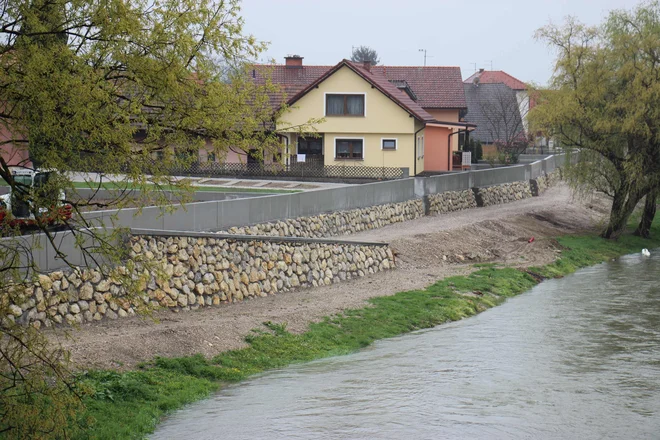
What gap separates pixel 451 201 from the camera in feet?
138

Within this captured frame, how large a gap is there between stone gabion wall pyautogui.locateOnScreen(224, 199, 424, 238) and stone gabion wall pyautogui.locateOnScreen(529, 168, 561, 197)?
15.6 metres

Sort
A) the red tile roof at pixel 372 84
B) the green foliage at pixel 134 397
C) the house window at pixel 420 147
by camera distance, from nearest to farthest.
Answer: the green foliage at pixel 134 397
the red tile roof at pixel 372 84
the house window at pixel 420 147

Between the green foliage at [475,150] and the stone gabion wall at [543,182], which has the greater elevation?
the green foliage at [475,150]

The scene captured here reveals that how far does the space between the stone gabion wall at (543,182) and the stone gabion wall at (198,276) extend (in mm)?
27184

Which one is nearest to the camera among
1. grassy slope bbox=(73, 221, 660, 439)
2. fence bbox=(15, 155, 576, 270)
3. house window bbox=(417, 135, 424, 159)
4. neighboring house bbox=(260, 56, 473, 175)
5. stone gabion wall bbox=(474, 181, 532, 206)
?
grassy slope bbox=(73, 221, 660, 439)

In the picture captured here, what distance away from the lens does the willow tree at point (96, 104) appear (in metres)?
8.58

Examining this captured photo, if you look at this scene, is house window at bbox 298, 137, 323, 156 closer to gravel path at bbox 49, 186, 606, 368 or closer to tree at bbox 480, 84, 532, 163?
gravel path at bbox 49, 186, 606, 368

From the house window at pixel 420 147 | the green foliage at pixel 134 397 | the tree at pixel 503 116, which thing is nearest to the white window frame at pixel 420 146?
the house window at pixel 420 147

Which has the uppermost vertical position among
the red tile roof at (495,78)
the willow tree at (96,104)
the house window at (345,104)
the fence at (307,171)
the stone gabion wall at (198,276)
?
the red tile roof at (495,78)

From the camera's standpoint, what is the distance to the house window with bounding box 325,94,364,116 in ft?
160

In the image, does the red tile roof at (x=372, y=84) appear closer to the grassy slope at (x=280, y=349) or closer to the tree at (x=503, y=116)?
the grassy slope at (x=280, y=349)

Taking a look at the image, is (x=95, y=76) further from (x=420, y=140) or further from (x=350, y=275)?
(x=420, y=140)

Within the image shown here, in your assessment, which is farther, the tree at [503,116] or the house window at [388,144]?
the tree at [503,116]

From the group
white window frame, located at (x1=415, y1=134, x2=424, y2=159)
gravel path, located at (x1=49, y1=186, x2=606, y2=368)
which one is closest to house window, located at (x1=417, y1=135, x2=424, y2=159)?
white window frame, located at (x1=415, y1=134, x2=424, y2=159)
